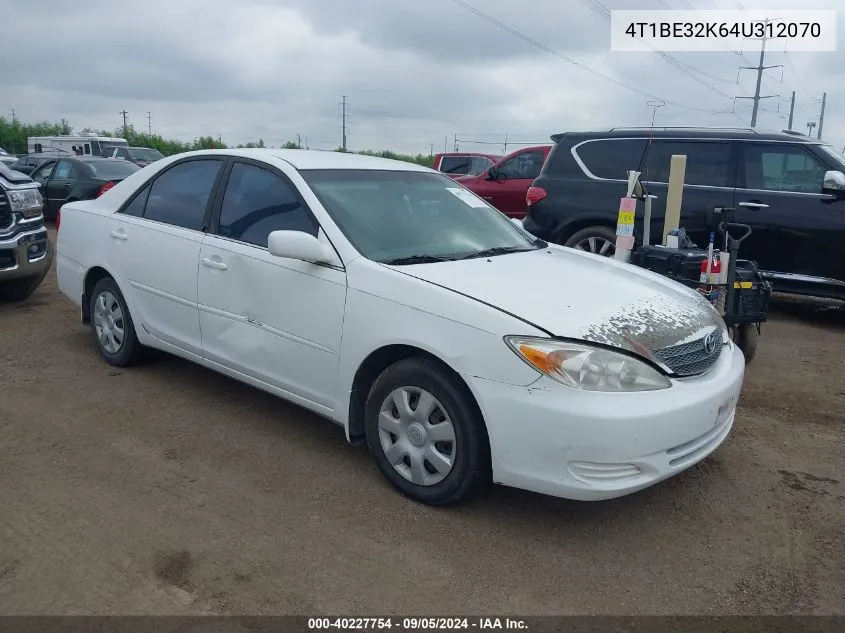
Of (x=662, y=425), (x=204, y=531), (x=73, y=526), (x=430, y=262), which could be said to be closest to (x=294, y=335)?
(x=430, y=262)

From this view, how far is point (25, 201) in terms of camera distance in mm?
6781

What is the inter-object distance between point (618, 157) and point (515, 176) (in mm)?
5465

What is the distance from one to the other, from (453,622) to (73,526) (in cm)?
168

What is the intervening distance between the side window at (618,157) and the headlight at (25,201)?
5.52m

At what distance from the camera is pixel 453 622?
2.58 meters

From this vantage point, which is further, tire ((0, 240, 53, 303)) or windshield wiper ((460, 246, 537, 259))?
tire ((0, 240, 53, 303))

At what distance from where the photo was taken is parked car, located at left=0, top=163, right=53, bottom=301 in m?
6.50

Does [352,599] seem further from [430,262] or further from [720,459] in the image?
[720,459]

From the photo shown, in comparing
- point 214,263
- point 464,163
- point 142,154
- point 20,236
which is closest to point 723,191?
point 214,263

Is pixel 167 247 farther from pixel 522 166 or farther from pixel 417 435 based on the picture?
pixel 522 166

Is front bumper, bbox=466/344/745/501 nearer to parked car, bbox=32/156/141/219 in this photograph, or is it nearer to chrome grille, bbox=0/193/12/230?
chrome grille, bbox=0/193/12/230

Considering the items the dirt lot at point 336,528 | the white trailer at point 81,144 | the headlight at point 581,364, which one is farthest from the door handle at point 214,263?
the white trailer at point 81,144

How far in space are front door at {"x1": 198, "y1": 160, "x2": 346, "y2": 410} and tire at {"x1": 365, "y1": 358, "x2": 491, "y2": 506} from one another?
1.13ft

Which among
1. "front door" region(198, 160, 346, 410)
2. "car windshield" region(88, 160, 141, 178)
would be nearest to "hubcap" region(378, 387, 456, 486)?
"front door" region(198, 160, 346, 410)
